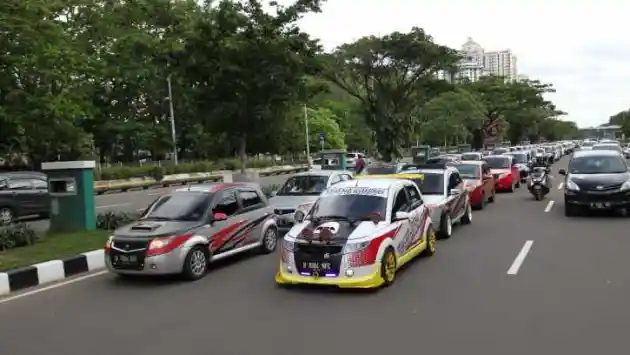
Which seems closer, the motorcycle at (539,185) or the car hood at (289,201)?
the car hood at (289,201)

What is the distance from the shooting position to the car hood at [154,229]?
9.29m

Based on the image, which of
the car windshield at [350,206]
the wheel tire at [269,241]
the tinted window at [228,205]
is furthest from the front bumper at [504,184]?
the car windshield at [350,206]

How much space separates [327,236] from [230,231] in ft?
9.04

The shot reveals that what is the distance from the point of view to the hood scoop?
31.1 ft

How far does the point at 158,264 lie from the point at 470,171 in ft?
42.1

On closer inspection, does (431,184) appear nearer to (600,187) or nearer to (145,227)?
(600,187)

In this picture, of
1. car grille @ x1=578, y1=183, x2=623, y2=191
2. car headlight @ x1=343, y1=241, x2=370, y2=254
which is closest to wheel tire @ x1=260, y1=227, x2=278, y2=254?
car headlight @ x1=343, y1=241, x2=370, y2=254

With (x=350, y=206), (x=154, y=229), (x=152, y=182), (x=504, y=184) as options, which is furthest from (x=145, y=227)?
(x=152, y=182)

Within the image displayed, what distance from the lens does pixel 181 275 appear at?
31.0ft

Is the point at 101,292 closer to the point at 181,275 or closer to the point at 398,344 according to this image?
the point at 181,275

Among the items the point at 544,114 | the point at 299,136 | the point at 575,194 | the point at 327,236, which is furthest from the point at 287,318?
the point at 544,114

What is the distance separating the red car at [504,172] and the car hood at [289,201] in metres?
12.2

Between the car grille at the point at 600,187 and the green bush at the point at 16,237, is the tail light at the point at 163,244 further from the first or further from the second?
the car grille at the point at 600,187

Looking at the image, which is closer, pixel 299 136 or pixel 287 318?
pixel 287 318
